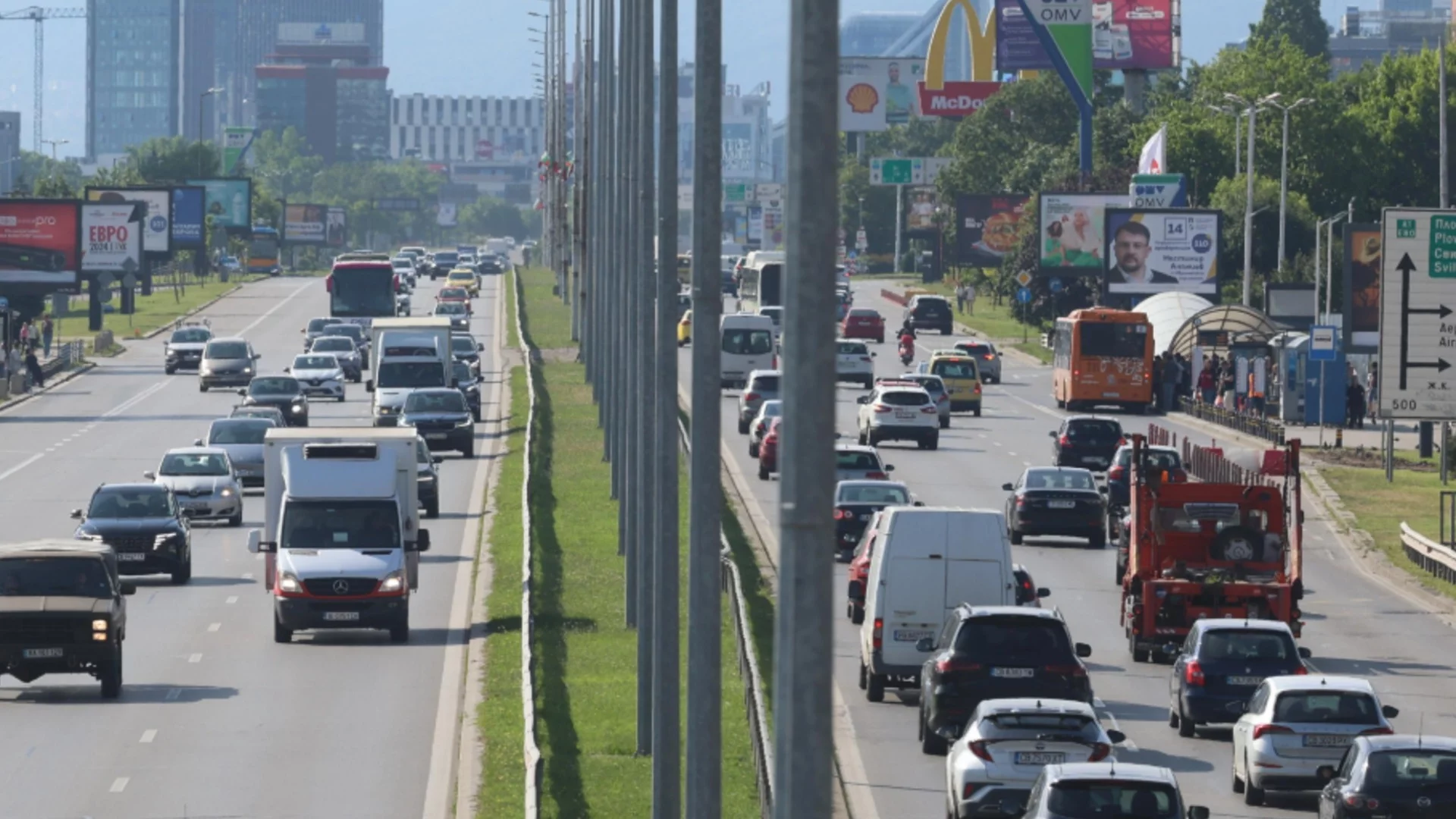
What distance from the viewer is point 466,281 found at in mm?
130875

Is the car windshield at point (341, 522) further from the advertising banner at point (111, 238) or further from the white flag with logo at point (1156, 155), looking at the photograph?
the advertising banner at point (111, 238)

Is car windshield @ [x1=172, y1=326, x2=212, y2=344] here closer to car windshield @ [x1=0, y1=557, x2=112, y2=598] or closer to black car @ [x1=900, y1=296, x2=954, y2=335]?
black car @ [x1=900, y1=296, x2=954, y2=335]

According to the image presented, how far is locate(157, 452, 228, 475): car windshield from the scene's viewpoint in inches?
1773

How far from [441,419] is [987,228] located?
74317 mm

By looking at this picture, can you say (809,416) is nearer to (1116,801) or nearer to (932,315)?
(1116,801)

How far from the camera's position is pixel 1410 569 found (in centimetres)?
4134

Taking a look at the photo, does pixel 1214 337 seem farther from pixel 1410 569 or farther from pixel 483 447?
pixel 1410 569

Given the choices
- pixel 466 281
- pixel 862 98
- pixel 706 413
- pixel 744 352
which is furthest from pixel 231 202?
pixel 706 413

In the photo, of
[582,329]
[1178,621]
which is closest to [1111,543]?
[1178,621]

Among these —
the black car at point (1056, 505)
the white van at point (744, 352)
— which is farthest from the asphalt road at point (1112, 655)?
the white van at point (744, 352)

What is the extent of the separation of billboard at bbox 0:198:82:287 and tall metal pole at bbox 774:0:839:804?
84974 millimetres

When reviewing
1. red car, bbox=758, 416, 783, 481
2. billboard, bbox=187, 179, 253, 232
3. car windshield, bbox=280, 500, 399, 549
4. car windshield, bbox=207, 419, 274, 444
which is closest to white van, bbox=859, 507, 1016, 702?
car windshield, bbox=280, 500, 399, 549

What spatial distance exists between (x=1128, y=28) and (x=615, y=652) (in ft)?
369

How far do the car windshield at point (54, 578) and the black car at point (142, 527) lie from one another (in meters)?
9.24
